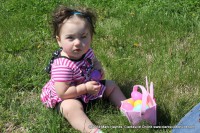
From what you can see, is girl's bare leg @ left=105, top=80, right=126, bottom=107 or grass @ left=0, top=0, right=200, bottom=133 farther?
girl's bare leg @ left=105, top=80, right=126, bottom=107

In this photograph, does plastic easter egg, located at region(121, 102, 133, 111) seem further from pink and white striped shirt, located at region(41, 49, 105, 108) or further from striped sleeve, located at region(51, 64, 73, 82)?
striped sleeve, located at region(51, 64, 73, 82)

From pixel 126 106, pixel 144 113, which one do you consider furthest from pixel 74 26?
pixel 144 113

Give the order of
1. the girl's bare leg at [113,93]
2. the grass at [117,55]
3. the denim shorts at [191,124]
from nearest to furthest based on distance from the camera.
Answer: the denim shorts at [191,124] < the grass at [117,55] < the girl's bare leg at [113,93]

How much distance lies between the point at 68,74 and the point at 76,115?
33cm

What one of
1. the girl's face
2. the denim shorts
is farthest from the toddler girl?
the denim shorts

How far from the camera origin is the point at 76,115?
312cm

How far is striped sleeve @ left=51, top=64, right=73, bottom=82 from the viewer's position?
3.15 m

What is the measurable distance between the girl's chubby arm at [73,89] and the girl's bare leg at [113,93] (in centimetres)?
26

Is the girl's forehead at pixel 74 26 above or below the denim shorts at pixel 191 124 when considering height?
above

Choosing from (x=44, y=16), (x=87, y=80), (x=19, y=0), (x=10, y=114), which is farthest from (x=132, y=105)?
(x=19, y=0)

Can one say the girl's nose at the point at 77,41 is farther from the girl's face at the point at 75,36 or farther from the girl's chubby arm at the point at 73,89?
the girl's chubby arm at the point at 73,89

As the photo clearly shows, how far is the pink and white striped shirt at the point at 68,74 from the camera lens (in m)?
3.17

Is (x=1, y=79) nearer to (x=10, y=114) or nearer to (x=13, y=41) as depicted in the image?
(x=10, y=114)

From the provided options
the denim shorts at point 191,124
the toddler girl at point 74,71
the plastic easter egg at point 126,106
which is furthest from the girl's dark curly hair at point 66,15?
the denim shorts at point 191,124
